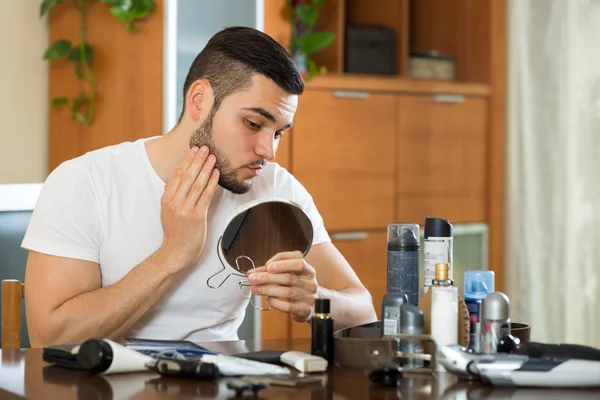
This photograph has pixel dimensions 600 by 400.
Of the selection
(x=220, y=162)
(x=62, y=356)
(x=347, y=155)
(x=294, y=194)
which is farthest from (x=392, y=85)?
(x=62, y=356)

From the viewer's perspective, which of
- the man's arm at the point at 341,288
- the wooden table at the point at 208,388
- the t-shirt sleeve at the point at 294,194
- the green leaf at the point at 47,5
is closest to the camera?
the wooden table at the point at 208,388

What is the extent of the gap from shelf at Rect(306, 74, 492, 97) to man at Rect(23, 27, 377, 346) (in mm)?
1460

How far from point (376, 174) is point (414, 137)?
24cm

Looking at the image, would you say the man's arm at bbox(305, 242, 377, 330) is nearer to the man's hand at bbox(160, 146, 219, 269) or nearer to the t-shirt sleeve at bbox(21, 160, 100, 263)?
the man's hand at bbox(160, 146, 219, 269)

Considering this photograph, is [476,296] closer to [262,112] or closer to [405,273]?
[405,273]

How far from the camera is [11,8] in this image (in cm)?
320

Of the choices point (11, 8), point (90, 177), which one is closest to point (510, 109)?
point (11, 8)

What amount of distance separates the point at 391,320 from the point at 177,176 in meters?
0.57

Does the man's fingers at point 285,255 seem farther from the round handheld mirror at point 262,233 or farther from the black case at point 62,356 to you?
the black case at point 62,356

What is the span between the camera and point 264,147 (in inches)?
75.4

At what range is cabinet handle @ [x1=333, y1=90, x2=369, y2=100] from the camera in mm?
3475

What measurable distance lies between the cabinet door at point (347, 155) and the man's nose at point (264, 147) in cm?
143

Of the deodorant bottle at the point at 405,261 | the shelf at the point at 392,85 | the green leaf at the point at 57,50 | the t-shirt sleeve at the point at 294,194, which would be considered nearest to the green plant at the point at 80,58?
the green leaf at the point at 57,50

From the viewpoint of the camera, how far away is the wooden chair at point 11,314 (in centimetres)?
180
